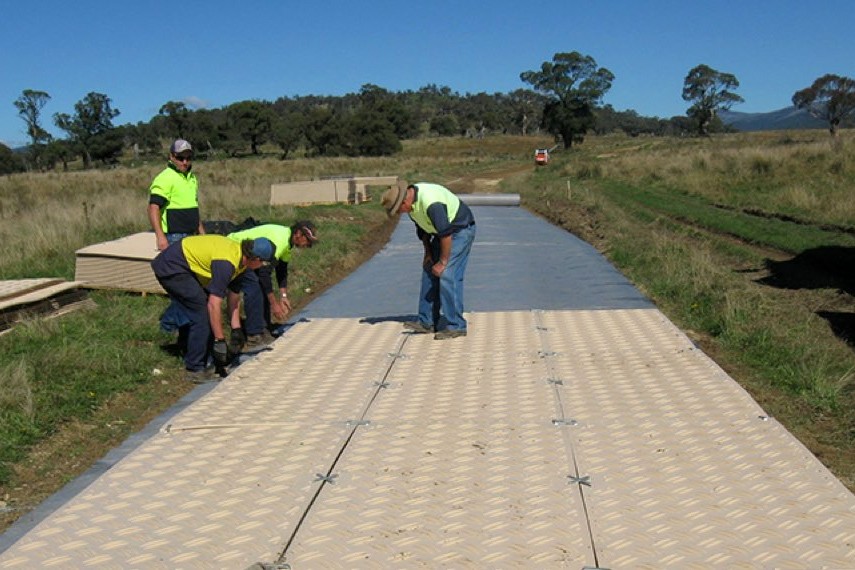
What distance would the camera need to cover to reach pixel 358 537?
13.5ft

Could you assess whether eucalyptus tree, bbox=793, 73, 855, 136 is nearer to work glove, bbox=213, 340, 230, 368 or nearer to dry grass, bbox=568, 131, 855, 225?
dry grass, bbox=568, 131, 855, 225

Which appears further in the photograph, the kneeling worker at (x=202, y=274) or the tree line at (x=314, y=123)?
the tree line at (x=314, y=123)

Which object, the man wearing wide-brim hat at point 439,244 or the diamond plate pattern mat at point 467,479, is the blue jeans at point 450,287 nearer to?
the man wearing wide-brim hat at point 439,244

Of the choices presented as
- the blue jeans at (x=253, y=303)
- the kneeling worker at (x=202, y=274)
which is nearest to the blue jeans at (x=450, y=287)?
the blue jeans at (x=253, y=303)

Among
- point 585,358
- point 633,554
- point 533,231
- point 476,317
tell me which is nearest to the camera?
point 633,554

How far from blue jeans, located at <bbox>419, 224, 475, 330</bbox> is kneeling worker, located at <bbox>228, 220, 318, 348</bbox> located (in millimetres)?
1212

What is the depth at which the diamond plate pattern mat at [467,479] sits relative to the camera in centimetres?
395

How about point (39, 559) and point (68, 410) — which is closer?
point (39, 559)

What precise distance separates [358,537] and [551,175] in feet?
129

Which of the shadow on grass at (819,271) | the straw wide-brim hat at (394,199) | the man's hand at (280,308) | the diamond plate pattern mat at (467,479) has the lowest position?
the shadow on grass at (819,271)

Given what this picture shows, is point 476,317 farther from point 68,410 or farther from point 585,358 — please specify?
point 68,410

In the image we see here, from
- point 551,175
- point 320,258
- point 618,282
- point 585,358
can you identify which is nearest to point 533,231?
point 320,258

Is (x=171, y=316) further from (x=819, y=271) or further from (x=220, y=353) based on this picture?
(x=819, y=271)

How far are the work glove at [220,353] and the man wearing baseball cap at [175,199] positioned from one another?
155 centimetres
